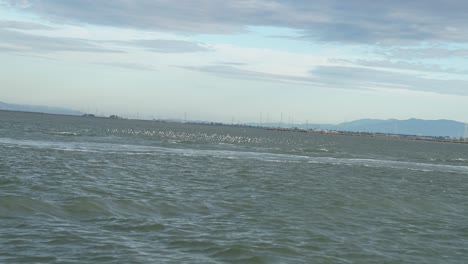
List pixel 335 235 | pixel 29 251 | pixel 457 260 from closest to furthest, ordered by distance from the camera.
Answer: pixel 29 251 → pixel 457 260 → pixel 335 235

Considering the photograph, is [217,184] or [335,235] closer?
[335,235]

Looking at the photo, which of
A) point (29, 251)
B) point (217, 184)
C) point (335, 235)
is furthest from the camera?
point (217, 184)

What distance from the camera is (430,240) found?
20.0 meters

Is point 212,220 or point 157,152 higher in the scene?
point 157,152

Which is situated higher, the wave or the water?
the wave

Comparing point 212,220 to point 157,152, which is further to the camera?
point 157,152

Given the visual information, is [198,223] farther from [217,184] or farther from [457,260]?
[217,184]

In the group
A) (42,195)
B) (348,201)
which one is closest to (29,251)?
(42,195)

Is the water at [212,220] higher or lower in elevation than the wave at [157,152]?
lower

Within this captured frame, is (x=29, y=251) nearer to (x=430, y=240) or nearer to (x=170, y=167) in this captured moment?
(x=430, y=240)

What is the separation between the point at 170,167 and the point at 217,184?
11.5 m

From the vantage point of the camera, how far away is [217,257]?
15.8 meters

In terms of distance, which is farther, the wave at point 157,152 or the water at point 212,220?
the wave at point 157,152

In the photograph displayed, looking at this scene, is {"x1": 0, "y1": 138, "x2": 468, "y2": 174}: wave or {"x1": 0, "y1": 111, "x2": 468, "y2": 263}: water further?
{"x1": 0, "y1": 138, "x2": 468, "y2": 174}: wave
